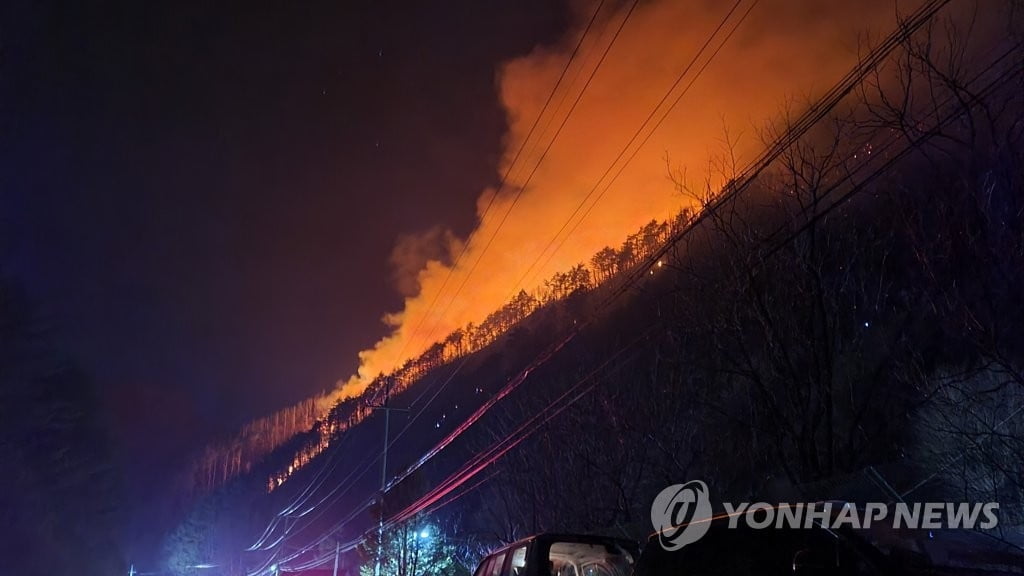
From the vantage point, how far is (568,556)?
7.75m

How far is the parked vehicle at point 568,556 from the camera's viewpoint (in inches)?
281

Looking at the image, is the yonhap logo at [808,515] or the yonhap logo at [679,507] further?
the yonhap logo at [679,507]

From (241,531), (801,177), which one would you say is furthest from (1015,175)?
(241,531)

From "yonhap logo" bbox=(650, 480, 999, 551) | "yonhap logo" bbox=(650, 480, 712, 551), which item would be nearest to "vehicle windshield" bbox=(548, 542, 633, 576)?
"yonhap logo" bbox=(650, 480, 999, 551)

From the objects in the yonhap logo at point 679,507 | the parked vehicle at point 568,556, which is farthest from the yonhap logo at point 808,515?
the parked vehicle at point 568,556

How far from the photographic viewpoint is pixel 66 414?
4534 cm

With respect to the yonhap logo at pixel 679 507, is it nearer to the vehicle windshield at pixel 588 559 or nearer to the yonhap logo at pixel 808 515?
the yonhap logo at pixel 808 515

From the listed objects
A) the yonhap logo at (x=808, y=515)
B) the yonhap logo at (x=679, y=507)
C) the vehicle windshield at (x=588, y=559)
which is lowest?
the yonhap logo at (x=808, y=515)

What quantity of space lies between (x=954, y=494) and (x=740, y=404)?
8.96 m

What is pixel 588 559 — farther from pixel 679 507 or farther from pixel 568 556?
pixel 679 507

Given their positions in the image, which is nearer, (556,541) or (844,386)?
(556,541)

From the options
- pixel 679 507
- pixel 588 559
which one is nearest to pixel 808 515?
pixel 588 559

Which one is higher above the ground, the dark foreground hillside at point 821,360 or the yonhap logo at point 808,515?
the dark foreground hillside at point 821,360

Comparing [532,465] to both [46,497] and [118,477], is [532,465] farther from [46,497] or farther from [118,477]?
[118,477]
